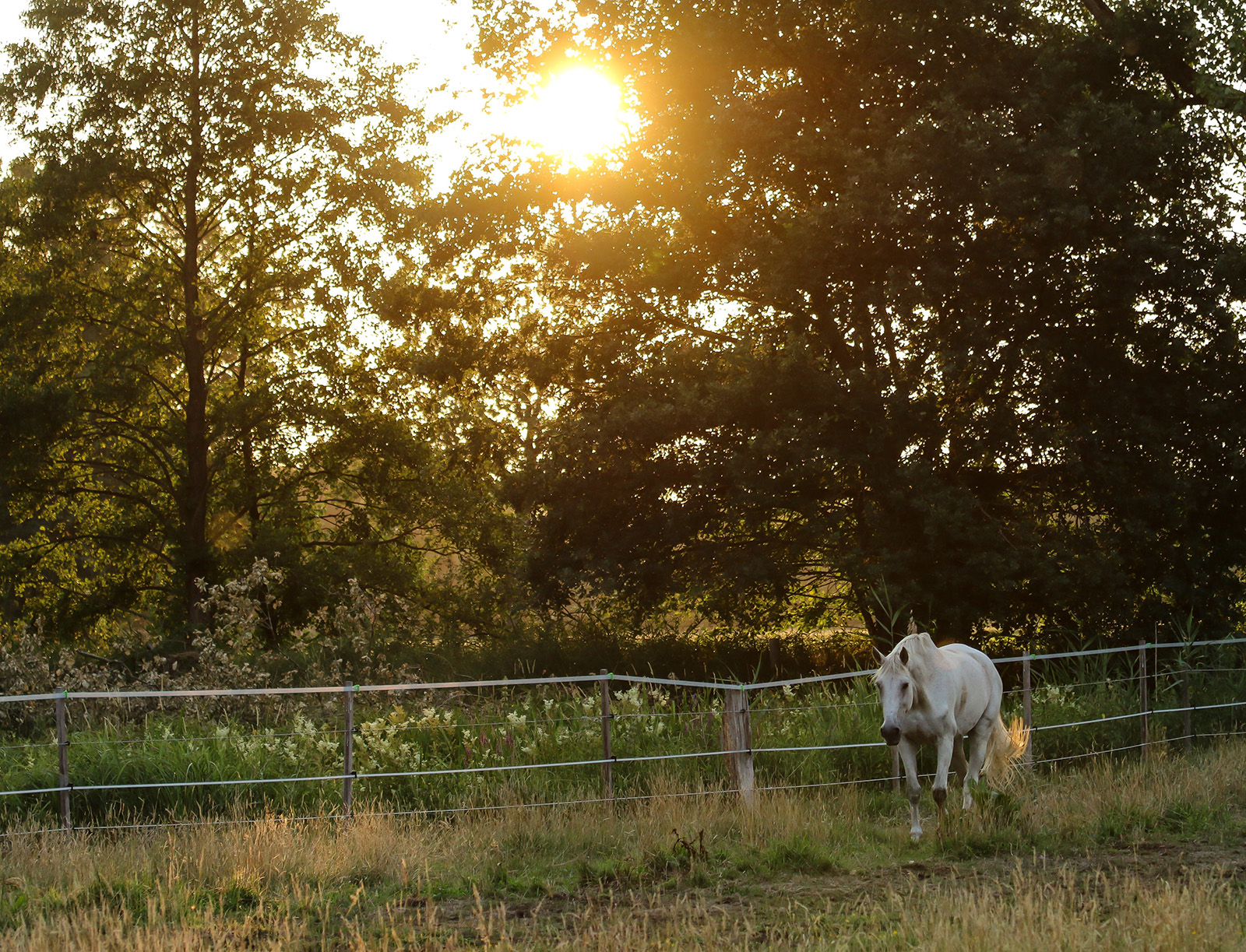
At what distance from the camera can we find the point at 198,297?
27656mm

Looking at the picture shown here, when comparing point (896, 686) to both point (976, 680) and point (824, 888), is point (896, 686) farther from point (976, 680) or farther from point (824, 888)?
point (824, 888)

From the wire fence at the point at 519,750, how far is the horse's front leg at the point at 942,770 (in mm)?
1073

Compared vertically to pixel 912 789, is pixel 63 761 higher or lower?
higher

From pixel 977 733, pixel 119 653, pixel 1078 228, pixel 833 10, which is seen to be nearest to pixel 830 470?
pixel 1078 228

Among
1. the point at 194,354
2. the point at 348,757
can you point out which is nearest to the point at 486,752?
the point at 348,757

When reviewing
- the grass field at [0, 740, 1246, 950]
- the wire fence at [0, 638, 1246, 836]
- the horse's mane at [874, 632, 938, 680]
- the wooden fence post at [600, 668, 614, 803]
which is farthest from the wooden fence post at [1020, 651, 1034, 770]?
the wooden fence post at [600, 668, 614, 803]

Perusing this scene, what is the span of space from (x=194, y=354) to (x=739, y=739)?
67.6 feet

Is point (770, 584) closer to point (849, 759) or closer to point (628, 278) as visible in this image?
point (628, 278)

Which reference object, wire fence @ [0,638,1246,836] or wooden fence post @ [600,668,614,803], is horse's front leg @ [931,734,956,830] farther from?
wooden fence post @ [600,668,614,803]

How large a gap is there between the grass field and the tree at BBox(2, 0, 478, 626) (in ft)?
57.1

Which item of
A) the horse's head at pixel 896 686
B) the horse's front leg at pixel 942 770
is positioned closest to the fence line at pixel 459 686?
the horse's front leg at pixel 942 770

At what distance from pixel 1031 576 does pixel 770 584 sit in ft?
13.4

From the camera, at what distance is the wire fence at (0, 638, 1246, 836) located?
978 centimetres

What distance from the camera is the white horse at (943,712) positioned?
862 centimetres
